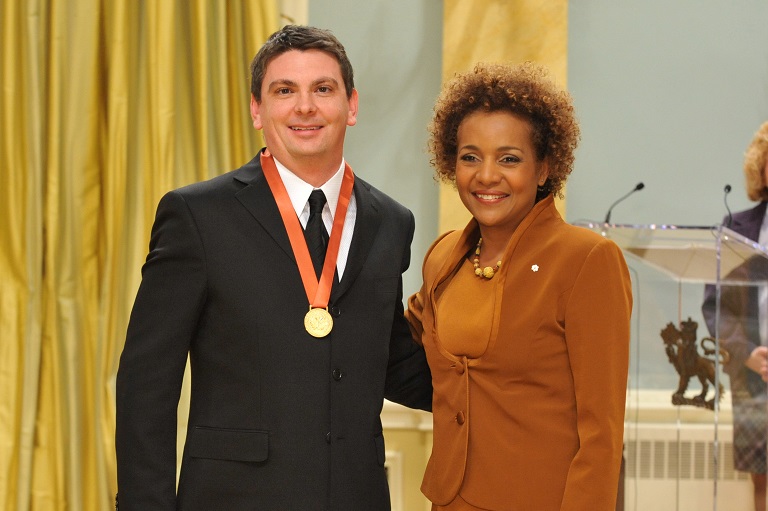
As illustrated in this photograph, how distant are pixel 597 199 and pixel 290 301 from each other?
2.57 metres

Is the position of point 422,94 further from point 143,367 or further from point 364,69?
point 143,367

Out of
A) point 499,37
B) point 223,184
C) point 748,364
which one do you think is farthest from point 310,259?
point 499,37

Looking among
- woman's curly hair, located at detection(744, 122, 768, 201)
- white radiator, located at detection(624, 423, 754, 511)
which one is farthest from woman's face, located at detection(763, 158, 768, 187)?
white radiator, located at detection(624, 423, 754, 511)

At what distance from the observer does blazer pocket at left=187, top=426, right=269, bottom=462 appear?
7.17 ft

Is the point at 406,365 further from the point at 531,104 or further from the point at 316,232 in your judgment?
the point at 531,104

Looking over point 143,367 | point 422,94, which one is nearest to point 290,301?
point 143,367

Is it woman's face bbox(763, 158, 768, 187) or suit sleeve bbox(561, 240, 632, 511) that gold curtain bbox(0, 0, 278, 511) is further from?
woman's face bbox(763, 158, 768, 187)

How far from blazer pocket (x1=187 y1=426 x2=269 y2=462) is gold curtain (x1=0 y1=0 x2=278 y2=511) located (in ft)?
5.47

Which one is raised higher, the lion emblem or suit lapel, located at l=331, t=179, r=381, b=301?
suit lapel, located at l=331, t=179, r=381, b=301

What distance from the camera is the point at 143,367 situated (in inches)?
88.0

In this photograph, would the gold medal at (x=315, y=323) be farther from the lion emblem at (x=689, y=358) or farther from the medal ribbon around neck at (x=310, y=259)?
the lion emblem at (x=689, y=358)

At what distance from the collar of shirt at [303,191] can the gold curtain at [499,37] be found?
1.93 metres

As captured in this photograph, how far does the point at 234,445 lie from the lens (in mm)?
2193

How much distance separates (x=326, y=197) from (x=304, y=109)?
226 millimetres
